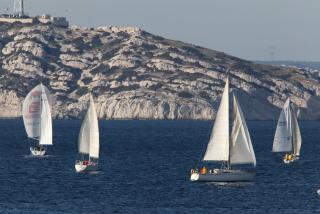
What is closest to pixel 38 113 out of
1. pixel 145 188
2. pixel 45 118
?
pixel 45 118

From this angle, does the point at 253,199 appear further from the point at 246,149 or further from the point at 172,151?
the point at 172,151

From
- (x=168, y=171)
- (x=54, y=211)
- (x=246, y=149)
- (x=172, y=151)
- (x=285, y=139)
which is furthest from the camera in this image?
(x=172, y=151)

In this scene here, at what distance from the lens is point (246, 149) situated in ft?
394

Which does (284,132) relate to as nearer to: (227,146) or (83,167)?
(83,167)

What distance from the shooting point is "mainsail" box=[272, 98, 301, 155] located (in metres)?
155

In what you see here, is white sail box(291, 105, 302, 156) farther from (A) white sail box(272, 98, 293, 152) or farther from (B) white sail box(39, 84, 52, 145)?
(B) white sail box(39, 84, 52, 145)

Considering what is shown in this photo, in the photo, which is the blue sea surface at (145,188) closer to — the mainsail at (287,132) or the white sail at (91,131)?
the mainsail at (287,132)

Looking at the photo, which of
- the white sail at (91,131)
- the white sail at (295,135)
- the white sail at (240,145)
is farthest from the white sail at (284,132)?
the white sail at (240,145)

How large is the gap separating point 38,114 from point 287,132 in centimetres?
3543

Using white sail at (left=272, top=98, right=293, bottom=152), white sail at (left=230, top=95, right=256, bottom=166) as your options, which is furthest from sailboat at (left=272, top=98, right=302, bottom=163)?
white sail at (left=230, top=95, right=256, bottom=166)

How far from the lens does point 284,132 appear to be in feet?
510

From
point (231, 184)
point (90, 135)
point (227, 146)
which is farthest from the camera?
point (90, 135)

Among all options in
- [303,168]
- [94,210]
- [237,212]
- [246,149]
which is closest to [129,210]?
[94,210]

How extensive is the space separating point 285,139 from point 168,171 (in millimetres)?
22213
